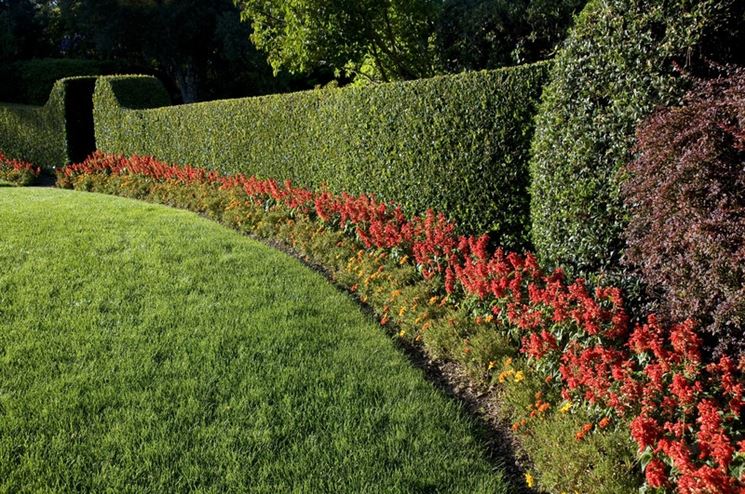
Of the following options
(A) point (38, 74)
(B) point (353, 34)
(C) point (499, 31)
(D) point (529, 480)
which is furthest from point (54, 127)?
(D) point (529, 480)

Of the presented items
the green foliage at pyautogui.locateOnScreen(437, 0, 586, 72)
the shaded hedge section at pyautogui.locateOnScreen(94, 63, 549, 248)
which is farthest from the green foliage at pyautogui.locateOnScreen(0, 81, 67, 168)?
the green foliage at pyautogui.locateOnScreen(437, 0, 586, 72)

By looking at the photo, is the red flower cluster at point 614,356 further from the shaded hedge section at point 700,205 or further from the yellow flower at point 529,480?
the yellow flower at point 529,480

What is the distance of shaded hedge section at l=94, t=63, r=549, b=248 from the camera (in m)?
5.79

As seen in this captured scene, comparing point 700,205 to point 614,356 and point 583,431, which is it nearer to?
point 614,356

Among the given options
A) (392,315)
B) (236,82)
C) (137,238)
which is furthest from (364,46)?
(236,82)

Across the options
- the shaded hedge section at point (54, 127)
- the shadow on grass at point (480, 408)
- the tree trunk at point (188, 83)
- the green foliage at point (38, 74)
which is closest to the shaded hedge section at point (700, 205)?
the shadow on grass at point (480, 408)

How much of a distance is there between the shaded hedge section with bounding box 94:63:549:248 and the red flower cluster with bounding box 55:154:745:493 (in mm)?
401

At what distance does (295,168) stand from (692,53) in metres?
6.31

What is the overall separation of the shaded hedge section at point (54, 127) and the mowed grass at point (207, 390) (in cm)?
1054

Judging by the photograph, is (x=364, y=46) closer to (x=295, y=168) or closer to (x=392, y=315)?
(x=295, y=168)

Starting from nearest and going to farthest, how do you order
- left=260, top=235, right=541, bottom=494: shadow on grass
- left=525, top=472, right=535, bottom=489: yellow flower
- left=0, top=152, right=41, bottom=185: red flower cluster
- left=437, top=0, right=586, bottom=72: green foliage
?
left=525, top=472, right=535, bottom=489: yellow flower, left=260, top=235, right=541, bottom=494: shadow on grass, left=437, top=0, right=586, bottom=72: green foliage, left=0, top=152, right=41, bottom=185: red flower cluster

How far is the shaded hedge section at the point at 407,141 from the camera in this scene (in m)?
5.79

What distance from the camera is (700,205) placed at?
141 inches

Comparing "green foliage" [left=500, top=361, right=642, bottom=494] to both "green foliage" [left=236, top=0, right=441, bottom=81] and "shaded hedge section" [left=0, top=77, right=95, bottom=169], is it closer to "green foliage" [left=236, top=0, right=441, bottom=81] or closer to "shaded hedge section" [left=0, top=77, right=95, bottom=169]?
"green foliage" [left=236, top=0, right=441, bottom=81]
